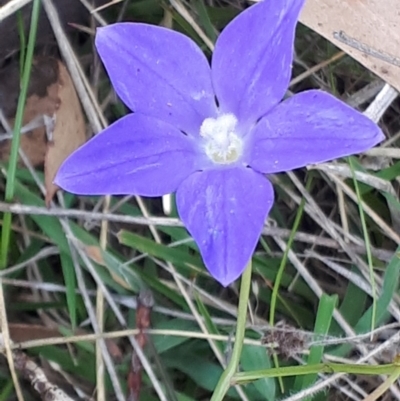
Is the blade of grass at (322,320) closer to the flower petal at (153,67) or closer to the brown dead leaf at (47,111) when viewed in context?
the flower petal at (153,67)

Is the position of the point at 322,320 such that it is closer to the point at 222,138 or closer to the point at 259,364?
the point at 259,364

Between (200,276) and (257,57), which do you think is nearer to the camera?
(257,57)

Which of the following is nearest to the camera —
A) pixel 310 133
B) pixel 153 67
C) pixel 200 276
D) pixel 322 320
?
pixel 310 133

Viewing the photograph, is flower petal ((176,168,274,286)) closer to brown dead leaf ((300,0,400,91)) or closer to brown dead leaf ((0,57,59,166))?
brown dead leaf ((300,0,400,91))

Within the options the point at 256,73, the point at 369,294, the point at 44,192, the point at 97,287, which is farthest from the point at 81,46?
the point at 369,294

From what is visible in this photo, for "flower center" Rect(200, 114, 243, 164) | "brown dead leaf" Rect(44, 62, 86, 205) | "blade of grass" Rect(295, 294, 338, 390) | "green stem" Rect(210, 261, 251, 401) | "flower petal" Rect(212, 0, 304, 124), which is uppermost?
"flower petal" Rect(212, 0, 304, 124)

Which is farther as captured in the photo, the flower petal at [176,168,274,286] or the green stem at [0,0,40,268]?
the green stem at [0,0,40,268]

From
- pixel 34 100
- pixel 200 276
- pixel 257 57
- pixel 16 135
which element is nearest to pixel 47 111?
pixel 34 100

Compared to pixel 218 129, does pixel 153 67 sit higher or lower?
higher

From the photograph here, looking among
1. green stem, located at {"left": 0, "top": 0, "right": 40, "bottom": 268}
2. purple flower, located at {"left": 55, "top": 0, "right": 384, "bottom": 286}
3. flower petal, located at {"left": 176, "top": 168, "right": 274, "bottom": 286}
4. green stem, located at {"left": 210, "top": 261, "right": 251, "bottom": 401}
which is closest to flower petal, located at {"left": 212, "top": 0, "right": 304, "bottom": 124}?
purple flower, located at {"left": 55, "top": 0, "right": 384, "bottom": 286}
